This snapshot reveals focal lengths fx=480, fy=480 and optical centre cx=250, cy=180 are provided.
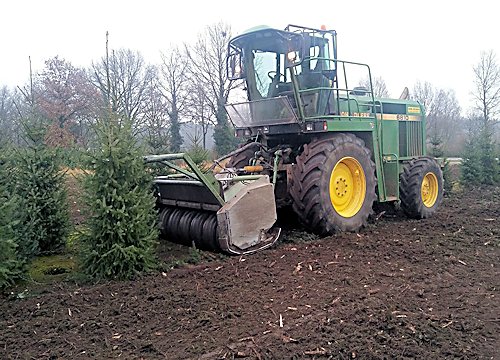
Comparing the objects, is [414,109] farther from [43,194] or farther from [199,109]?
[199,109]

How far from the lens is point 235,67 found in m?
8.18

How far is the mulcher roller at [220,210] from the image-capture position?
→ 5.98 meters

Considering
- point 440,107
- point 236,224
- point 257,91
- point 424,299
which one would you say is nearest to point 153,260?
point 236,224

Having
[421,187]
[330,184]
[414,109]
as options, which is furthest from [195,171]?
[414,109]

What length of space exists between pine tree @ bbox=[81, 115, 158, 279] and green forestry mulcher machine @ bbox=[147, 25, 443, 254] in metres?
0.47

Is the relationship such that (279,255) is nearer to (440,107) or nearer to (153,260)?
(153,260)

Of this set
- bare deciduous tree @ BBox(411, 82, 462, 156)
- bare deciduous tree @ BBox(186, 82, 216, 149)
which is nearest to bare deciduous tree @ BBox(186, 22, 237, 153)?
bare deciduous tree @ BBox(186, 82, 216, 149)

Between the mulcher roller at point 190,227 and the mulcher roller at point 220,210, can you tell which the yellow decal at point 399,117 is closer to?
the mulcher roller at point 220,210

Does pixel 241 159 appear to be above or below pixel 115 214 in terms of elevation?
above

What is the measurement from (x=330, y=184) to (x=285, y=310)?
3299 mm

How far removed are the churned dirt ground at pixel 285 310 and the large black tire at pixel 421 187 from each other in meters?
2.45

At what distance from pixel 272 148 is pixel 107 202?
350cm

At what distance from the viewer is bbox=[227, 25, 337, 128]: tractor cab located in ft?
24.8

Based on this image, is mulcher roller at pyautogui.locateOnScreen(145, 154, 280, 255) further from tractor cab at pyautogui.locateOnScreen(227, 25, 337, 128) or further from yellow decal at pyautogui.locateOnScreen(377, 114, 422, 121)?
yellow decal at pyautogui.locateOnScreen(377, 114, 422, 121)
